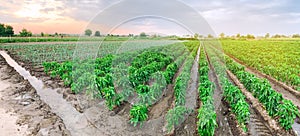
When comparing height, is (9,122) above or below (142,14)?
below

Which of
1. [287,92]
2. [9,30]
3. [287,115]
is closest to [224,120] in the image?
[287,115]

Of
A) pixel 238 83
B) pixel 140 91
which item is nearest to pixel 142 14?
pixel 140 91

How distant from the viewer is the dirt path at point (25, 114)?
576 cm

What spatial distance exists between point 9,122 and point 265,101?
8.11 metres

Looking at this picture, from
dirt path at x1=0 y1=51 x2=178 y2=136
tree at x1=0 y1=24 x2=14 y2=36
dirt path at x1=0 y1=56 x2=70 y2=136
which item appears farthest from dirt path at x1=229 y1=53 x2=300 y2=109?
tree at x1=0 y1=24 x2=14 y2=36

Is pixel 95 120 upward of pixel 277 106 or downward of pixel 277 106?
downward

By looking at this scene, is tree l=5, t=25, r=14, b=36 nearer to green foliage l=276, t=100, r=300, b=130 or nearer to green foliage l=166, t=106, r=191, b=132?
green foliage l=166, t=106, r=191, b=132

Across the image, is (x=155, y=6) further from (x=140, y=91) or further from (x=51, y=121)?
(x=51, y=121)

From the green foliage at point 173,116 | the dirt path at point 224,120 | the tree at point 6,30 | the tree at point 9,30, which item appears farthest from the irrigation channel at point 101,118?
the tree at point 9,30

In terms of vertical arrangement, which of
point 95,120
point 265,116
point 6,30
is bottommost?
point 95,120

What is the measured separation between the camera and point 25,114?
676 centimetres

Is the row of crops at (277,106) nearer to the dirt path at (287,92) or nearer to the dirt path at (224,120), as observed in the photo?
the dirt path at (224,120)

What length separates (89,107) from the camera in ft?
24.5

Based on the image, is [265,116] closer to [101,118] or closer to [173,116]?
[173,116]
